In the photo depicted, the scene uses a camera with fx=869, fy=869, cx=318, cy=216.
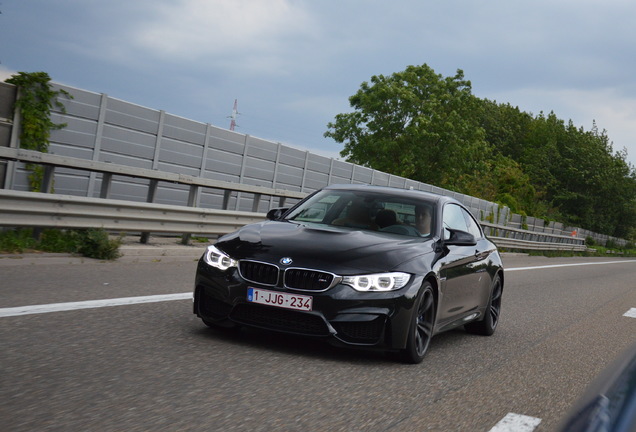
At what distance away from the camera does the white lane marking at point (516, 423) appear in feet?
15.3

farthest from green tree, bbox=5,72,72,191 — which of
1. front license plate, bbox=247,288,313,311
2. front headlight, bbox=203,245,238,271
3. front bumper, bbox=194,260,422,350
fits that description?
front license plate, bbox=247,288,313,311

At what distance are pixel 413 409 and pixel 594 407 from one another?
3.19 m

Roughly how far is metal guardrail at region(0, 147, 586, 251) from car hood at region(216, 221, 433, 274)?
4.41 metres

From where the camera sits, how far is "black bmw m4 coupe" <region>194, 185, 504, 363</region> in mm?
5828

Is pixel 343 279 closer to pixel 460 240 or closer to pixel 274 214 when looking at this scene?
pixel 460 240

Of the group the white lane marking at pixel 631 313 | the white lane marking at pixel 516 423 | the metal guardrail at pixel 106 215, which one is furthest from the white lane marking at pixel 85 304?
the white lane marking at pixel 631 313

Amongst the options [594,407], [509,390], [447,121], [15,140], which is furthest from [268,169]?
[447,121]

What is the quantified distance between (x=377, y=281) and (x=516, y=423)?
1.46 m

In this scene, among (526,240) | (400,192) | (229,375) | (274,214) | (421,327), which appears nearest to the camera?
(229,375)

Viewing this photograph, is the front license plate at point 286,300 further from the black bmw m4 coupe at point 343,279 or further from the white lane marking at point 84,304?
the white lane marking at point 84,304

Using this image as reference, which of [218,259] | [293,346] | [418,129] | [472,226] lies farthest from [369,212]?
[418,129]

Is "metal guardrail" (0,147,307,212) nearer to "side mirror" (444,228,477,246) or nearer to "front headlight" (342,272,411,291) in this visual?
"side mirror" (444,228,477,246)

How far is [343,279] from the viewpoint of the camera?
5.83 meters

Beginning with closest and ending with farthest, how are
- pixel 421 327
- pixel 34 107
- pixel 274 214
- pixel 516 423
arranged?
1. pixel 516 423
2. pixel 421 327
3. pixel 274 214
4. pixel 34 107
